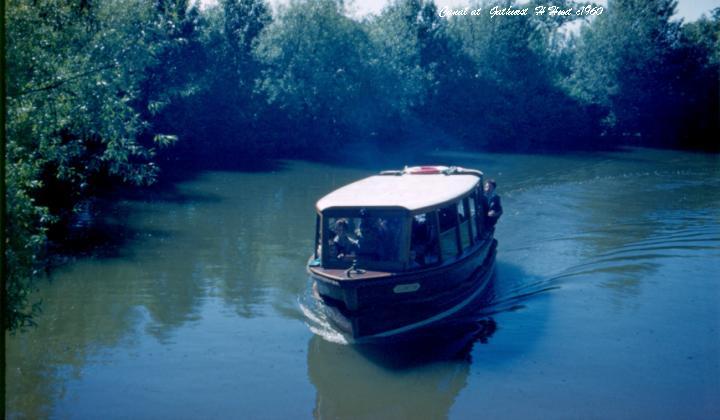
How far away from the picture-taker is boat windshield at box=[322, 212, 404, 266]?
1270cm

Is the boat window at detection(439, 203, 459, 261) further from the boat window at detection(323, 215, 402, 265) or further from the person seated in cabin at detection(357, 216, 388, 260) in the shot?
the person seated in cabin at detection(357, 216, 388, 260)

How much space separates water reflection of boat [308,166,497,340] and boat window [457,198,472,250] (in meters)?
0.06

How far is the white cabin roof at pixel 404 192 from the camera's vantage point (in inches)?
513

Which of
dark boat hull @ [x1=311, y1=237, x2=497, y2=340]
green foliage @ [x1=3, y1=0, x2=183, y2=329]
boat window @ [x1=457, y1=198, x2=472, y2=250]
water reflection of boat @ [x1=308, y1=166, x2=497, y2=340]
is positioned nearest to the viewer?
green foliage @ [x1=3, y1=0, x2=183, y2=329]

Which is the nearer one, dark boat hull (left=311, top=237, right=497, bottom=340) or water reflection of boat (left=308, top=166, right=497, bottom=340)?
dark boat hull (left=311, top=237, right=497, bottom=340)

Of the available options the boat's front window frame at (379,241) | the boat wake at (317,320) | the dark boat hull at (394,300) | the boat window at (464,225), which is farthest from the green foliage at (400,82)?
the boat window at (464,225)

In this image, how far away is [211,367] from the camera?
12.1 meters

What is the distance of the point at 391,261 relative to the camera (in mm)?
12625

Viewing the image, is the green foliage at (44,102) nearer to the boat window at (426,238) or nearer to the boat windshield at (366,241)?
the boat windshield at (366,241)

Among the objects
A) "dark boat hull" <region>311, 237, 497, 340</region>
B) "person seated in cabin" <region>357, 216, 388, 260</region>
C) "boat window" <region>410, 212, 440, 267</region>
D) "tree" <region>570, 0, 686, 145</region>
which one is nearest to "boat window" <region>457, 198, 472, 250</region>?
"dark boat hull" <region>311, 237, 497, 340</region>

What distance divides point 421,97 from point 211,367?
41.3 m

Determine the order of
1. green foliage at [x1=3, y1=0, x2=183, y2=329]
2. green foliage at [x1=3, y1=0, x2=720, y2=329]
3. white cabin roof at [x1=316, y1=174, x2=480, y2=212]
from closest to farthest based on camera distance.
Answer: green foliage at [x1=3, y1=0, x2=183, y2=329] < white cabin roof at [x1=316, y1=174, x2=480, y2=212] < green foliage at [x1=3, y1=0, x2=720, y2=329]

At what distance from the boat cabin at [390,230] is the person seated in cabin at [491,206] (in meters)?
2.78

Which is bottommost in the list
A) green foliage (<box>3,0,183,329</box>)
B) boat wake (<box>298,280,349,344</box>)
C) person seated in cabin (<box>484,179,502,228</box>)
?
boat wake (<box>298,280,349,344</box>)
